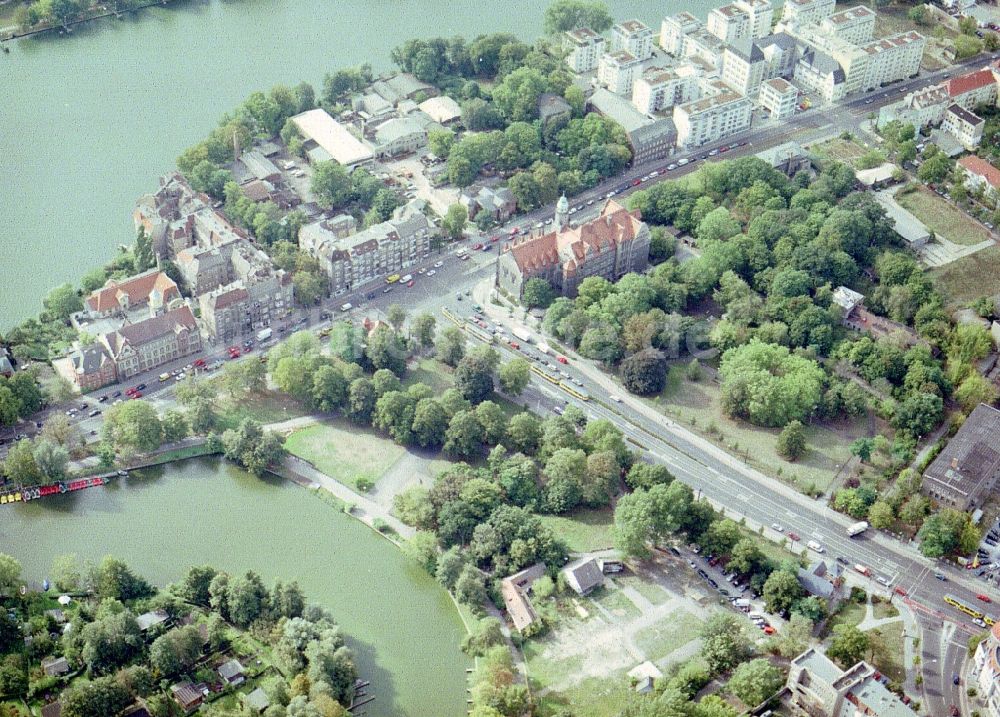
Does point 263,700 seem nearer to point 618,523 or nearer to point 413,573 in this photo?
point 413,573

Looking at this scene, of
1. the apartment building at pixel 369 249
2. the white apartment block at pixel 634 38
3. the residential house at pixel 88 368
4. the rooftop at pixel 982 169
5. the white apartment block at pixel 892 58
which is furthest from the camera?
the white apartment block at pixel 634 38

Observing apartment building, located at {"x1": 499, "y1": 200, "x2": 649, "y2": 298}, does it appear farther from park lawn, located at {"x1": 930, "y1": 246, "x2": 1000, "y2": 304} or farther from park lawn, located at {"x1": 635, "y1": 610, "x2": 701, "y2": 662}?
park lawn, located at {"x1": 635, "y1": 610, "x2": 701, "y2": 662}

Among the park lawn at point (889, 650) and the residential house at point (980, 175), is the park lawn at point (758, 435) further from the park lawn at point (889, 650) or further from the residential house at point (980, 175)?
the residential house at point (980, 175)

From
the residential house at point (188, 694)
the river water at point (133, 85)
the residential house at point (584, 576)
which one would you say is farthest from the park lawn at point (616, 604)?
the river water at point (133, 85)

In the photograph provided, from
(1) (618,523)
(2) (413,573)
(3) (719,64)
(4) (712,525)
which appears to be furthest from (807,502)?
(3) (719,64)

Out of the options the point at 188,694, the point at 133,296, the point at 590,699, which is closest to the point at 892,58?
the point at 133,296

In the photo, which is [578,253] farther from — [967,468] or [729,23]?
[729,23]
